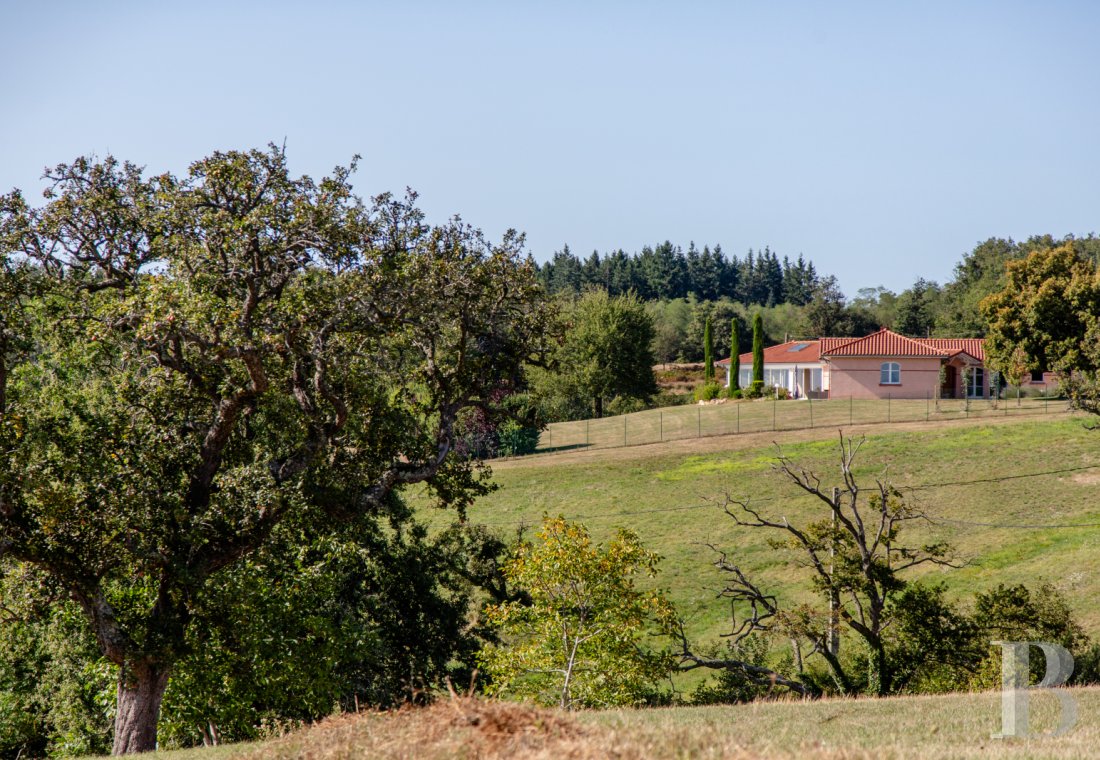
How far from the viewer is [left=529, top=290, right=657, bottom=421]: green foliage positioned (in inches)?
3369

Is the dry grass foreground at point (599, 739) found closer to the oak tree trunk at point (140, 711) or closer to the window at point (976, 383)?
the oak tree trunk at point (140, 711)

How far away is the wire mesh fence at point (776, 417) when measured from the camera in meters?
63.0

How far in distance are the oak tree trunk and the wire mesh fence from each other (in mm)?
46428

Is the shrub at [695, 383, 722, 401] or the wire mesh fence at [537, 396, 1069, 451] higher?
the shrub at [695, 383, 722, 401]

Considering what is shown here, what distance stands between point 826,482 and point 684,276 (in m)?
137

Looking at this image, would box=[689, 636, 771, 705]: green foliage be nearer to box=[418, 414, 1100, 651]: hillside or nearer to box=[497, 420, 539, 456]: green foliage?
box=[418, 414, 1100, 651]: hillside

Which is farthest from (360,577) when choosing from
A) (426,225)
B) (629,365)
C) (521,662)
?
(629,365)

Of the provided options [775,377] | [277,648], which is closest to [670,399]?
[775,377]

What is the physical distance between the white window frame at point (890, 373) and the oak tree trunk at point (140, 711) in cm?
6274

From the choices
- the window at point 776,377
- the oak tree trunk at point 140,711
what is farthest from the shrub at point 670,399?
the oak tree trunk at point 140,711

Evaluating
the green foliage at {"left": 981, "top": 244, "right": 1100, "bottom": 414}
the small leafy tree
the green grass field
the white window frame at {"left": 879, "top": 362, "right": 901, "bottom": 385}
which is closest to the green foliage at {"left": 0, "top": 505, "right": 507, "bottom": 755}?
the small leafy tree

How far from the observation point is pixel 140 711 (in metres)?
18.0

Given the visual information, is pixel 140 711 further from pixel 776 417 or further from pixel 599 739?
pixel 776 417

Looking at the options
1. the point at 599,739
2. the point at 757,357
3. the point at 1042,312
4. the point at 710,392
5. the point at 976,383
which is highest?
the point at 1042,312
